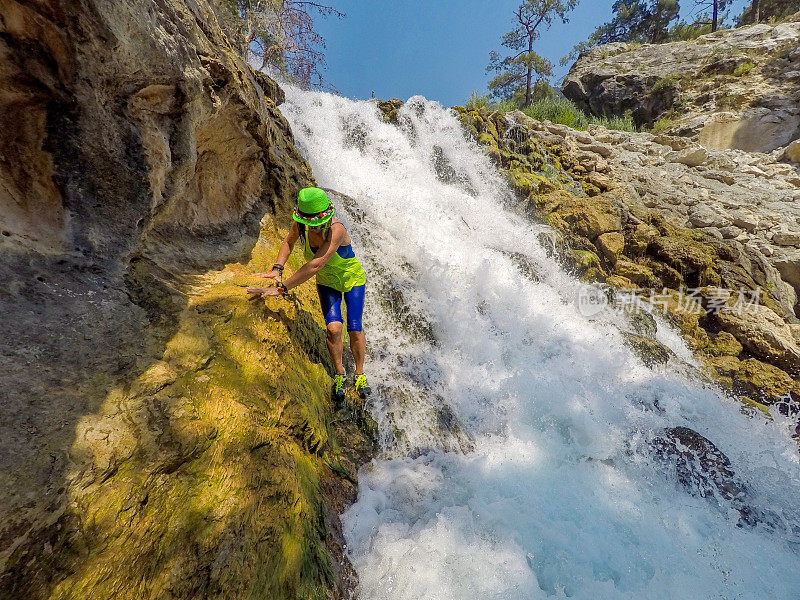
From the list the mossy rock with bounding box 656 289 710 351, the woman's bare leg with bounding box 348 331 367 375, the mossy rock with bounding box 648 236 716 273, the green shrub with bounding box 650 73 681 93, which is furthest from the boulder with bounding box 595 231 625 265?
the green shrub with bounding box 650 73 681 93

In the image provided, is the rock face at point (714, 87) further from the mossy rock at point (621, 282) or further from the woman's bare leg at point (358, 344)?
the woman's bare leg at point (358, 344)

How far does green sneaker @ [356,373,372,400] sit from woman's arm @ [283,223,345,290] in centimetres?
133

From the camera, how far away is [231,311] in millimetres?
2613

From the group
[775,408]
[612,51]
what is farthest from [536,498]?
[612,51]

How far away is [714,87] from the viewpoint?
45.4ft

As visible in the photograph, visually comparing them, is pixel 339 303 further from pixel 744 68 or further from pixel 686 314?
pixel 744 68

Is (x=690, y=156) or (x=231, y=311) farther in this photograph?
(x=690, y=156)

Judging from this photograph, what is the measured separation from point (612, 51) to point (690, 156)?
1136 cm

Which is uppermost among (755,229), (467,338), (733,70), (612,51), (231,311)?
(612,51)

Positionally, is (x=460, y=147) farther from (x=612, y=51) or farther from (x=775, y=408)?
(x=612, y=51)

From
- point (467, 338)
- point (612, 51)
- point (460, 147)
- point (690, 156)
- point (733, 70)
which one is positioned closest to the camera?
point (467, 338)

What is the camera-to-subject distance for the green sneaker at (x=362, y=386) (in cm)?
348

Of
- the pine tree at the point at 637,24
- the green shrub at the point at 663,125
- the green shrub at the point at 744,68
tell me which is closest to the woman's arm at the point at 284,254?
the green shrub at the point at 663,125

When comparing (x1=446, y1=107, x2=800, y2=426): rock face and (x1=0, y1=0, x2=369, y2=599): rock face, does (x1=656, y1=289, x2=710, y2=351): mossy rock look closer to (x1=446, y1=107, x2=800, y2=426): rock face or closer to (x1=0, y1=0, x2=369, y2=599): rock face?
(x1=446, y1=107, x2=800, y2=426): rock face
